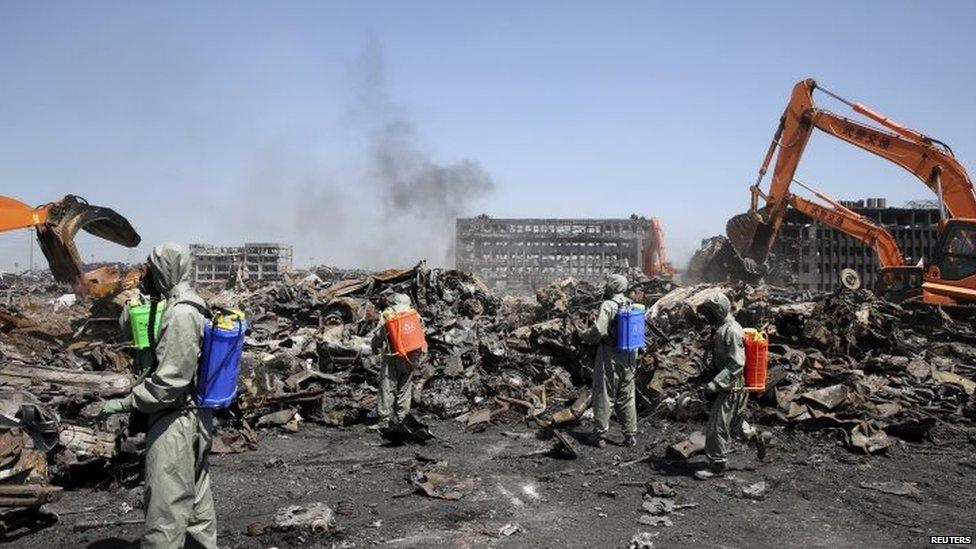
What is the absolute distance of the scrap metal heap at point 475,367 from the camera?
650cm

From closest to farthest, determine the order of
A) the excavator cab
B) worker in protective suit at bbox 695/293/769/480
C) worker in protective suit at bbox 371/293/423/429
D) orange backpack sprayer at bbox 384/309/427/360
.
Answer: worker in protective suit at bbox 695/293/769/480
orange backpack sprayer at bbox 384/309/427/360
worker in protective suit at bbox 371/293/423/429
the excavator cab

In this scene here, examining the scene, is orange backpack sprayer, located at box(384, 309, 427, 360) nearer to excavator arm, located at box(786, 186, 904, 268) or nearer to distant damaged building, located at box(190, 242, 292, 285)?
excavator arm, located at box(786, 186, 904, 268)

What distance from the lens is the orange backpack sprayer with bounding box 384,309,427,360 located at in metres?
8.20

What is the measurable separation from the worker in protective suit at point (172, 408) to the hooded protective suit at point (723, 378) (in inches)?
176

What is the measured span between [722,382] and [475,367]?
5.30 m

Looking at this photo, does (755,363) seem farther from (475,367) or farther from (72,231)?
(72,231)

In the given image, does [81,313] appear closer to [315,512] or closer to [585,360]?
[585,360]

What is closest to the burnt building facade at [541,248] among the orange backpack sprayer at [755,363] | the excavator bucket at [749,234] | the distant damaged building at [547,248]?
the distant damaged building at [547,248]

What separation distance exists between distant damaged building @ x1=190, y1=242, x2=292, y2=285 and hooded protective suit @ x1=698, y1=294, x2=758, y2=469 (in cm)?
1915

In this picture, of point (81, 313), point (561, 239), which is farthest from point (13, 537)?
point (561, 239)

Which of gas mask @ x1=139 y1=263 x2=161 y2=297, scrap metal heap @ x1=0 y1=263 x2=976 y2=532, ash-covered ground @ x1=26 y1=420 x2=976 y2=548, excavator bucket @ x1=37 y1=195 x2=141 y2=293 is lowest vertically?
ash-covered ground @ x1=26 y1=420 x2=976 y2=548

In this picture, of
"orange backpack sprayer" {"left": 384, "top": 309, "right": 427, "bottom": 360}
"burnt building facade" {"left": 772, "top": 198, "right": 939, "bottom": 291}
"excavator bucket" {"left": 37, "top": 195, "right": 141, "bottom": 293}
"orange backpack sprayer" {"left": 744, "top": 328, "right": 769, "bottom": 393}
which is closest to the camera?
"orange backpack sprayer" {"left": 744, "top": 328, "right": 769, "bottom": 393}

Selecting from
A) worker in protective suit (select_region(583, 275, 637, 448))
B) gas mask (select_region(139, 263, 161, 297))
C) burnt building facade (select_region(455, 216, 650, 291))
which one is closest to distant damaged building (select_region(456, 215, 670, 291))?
burnt building facade (select_region(455, 216, 650, 291))

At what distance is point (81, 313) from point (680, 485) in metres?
14.8
